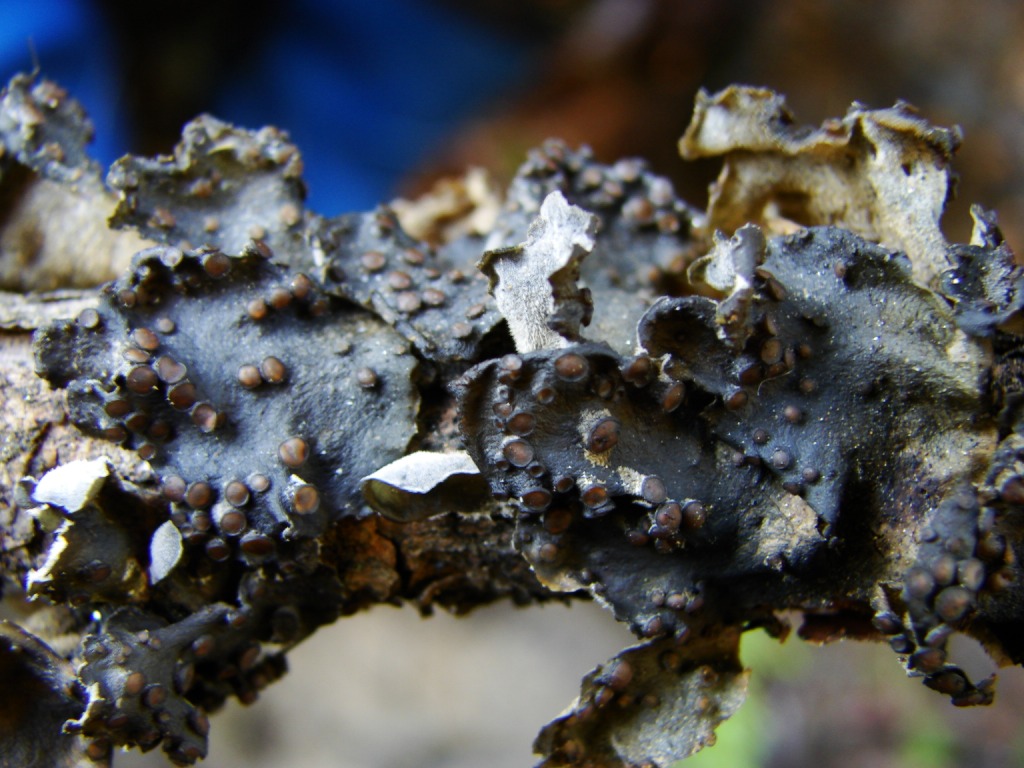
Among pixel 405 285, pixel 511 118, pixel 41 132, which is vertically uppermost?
pixel 511 118

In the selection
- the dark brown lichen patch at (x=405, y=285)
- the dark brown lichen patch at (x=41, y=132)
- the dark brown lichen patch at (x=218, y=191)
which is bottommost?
the dark brown lichen patch at (x=405, y=285)

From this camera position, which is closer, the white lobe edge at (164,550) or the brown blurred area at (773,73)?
the white lobe edge at (164,550)

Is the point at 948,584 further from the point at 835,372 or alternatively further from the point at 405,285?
the point at 405,285

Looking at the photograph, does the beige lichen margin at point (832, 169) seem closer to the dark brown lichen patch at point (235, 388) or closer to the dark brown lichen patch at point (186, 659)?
the dark brown lichen patch at point (235, 388)

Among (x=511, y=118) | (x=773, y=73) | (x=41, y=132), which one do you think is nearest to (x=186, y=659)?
(x=41, y=132)

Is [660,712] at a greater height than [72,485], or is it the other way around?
[72,485]

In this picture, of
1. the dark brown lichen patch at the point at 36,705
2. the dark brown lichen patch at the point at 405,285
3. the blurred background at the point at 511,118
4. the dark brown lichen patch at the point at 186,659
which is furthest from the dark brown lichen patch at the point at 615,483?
the blurred background at the point at 511,118

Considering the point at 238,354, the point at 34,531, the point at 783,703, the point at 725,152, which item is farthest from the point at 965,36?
the point at 34,531

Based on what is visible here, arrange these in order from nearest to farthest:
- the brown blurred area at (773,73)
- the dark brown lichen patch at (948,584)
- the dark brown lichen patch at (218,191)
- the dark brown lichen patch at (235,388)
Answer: the dark brown lichen patch at (948,584) < the dark brown lichen patch at (235,388) < the dark brown lichen patch at (218,191) < the brown blurred area at (773,73)
